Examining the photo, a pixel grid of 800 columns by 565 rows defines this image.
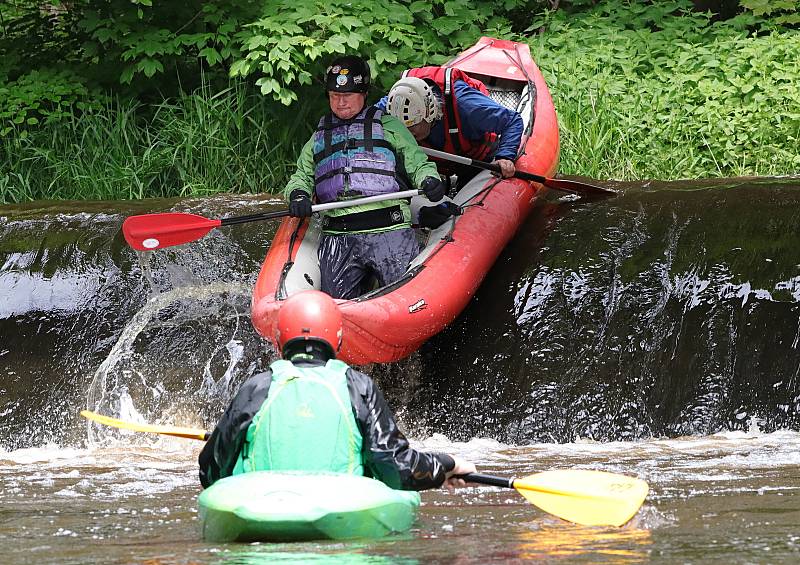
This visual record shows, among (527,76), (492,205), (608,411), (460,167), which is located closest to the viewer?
(608,411)

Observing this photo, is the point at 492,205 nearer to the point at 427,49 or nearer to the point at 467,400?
the point at 467,400

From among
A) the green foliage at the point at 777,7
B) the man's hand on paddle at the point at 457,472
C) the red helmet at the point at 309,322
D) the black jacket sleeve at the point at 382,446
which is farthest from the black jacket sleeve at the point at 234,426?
the green foliage at the point at 777,7

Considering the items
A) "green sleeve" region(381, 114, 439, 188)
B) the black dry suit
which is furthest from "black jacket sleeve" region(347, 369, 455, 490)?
"green sleeve" region(381, 114, 439, 188)

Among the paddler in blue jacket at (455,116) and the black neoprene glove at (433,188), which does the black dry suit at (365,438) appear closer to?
the black neoprene glove at (433,188)

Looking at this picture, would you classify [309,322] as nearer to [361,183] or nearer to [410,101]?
[361,183]

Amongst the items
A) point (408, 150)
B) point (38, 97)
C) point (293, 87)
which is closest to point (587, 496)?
point (408, 150)

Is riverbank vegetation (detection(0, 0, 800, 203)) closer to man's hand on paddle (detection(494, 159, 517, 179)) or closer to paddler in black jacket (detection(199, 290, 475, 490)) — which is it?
man's hand on paddle (detection(494, 159, 517, 179))

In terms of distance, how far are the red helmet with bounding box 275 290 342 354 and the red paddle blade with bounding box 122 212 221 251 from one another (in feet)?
9.07

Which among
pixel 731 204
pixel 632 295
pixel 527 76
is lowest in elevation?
pixel 632 295

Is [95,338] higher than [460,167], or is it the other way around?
[460,167]

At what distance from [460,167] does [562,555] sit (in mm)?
4242

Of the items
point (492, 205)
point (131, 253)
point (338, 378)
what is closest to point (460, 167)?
point (492, 205)

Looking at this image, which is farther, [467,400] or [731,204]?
[731,204]

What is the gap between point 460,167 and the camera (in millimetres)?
7125
